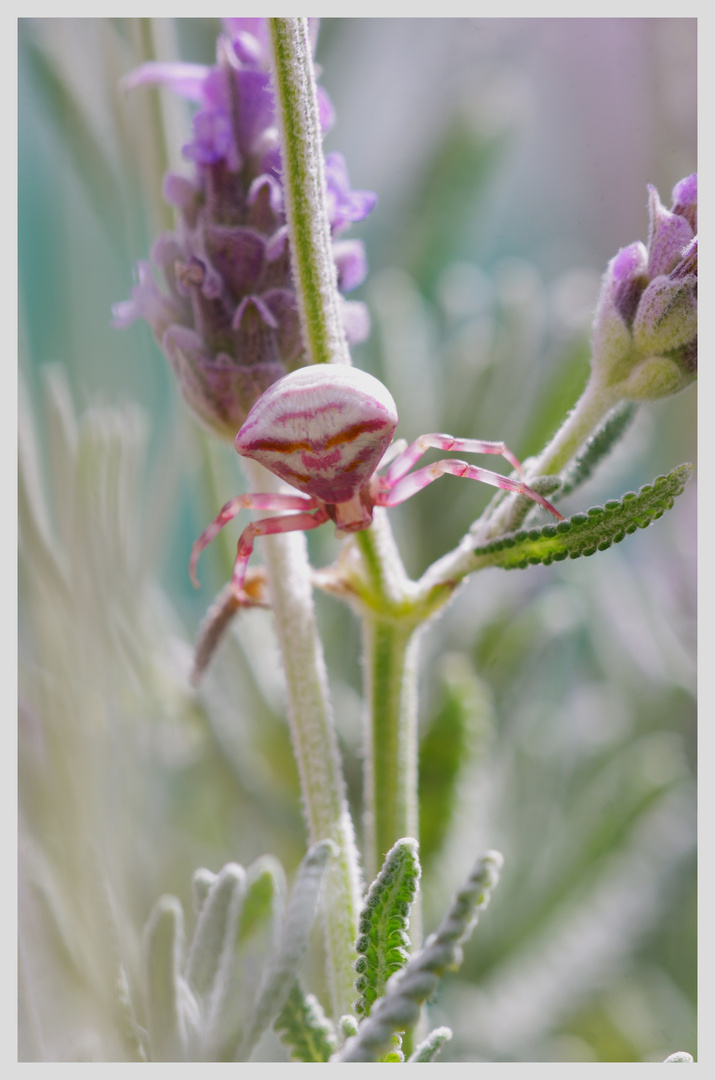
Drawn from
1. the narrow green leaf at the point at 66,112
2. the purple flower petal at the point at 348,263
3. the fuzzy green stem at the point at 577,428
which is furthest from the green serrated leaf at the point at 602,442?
the narrow green leaf at the point at 66,112

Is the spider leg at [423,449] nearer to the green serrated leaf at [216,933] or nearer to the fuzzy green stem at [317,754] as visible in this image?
the fuzzy green stem at [317,754]

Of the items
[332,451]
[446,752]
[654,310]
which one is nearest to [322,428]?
[332,451]

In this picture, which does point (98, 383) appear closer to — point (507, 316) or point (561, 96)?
point (507, 316)

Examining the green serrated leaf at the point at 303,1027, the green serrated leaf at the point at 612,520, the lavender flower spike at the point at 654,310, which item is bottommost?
the green serrated leaf at the point at 303,1027

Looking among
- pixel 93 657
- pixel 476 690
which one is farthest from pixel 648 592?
pixel 93 657

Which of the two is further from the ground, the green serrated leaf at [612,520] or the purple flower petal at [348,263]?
the purple flower petal at [348,263]

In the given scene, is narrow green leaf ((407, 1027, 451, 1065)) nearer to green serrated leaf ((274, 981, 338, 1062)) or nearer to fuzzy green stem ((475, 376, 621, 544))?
green serrated leaf ((274, 981, 338, 1062))

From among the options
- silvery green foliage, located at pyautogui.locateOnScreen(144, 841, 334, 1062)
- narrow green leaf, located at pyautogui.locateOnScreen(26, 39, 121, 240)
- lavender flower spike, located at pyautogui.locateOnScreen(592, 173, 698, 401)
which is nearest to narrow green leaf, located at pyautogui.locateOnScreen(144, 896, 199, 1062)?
silvery green foliage, located at pyautogui.locateOnScreen(144, 841, 334, 1062)
